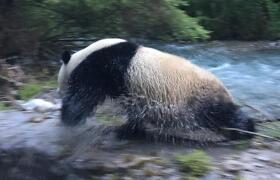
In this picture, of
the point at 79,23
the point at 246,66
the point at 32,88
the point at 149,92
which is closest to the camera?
the point at 149,92

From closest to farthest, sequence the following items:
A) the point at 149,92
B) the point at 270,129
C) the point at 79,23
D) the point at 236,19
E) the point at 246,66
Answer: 1. the point at 149,92
2. the point at 270,129
3. the point at 79,23
4. the point at 246,66
5. the point at 236,19

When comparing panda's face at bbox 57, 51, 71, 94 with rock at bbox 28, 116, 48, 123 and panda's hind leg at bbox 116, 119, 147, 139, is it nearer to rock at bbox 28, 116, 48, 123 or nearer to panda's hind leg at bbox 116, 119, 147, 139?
rock at bbox 28, 116, 48, 123

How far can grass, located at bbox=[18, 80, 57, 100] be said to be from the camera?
6.11 meters

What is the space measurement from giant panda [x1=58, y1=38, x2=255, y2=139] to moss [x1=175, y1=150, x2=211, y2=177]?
0.39m

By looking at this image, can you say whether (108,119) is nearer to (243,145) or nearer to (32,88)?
(243,145)

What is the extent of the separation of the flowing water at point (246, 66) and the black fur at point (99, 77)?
65.2 inches

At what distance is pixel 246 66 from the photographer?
7.97m

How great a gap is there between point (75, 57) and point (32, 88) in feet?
6.24

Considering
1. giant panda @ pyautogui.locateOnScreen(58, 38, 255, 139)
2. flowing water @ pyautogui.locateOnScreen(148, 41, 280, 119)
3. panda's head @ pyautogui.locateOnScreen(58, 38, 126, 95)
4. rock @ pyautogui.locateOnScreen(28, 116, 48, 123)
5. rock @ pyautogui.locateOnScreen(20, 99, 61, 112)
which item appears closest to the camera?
giant panda @ pyautogui.locateOnScreen(58, 38, 255, 139)

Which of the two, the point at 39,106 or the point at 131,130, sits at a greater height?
the point at 39,106

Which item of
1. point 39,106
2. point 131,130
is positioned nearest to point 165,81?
point 131,130

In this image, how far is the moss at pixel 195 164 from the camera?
147 inches

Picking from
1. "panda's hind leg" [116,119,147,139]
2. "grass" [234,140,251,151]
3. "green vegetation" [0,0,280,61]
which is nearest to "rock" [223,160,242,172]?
"grass" [234,140,251,151]

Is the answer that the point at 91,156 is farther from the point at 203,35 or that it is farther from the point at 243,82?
the point at 203,35
